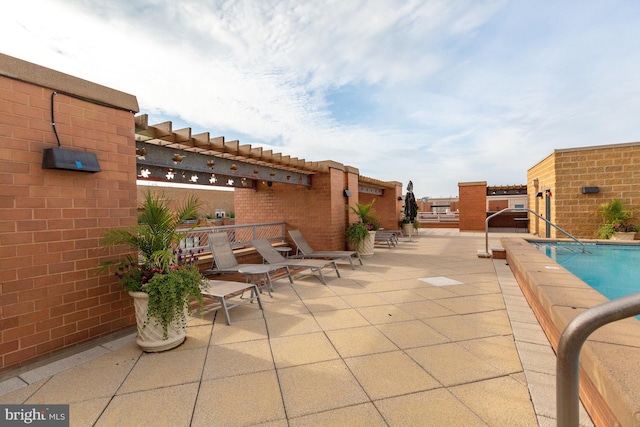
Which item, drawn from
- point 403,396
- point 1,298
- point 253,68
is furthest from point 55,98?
point 253,68

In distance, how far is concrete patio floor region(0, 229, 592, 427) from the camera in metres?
1.91

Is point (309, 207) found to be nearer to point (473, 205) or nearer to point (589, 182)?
point (589, 182)

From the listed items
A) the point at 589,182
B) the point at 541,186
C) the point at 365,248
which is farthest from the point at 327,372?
the point at 541,186

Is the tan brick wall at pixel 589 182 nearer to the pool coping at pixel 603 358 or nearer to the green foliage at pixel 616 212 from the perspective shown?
the green foliage at pixel 616 212

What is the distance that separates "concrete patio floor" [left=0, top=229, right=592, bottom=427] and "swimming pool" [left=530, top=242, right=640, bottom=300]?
6.30 feet

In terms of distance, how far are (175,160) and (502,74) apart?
8.82m

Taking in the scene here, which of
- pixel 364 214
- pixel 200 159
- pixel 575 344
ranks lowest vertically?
pixel 575 344

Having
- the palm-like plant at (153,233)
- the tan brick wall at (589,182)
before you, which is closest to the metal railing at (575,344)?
the palm-like plant at (153,233)

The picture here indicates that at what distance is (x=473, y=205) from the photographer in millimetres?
16047

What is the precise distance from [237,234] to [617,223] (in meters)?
11.4

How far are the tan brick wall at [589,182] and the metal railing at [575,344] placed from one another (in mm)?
11320

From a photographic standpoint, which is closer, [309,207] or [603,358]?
[603,358]

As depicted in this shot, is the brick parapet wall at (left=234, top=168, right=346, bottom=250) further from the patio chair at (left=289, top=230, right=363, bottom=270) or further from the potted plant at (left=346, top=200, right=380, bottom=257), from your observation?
the patio chair at (left=289, top=230, right=363, bottom=270)

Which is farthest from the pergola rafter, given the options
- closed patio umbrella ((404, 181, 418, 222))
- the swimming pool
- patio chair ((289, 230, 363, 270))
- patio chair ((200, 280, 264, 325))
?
closed patio umbrella ((404, 181, 418, 222))
